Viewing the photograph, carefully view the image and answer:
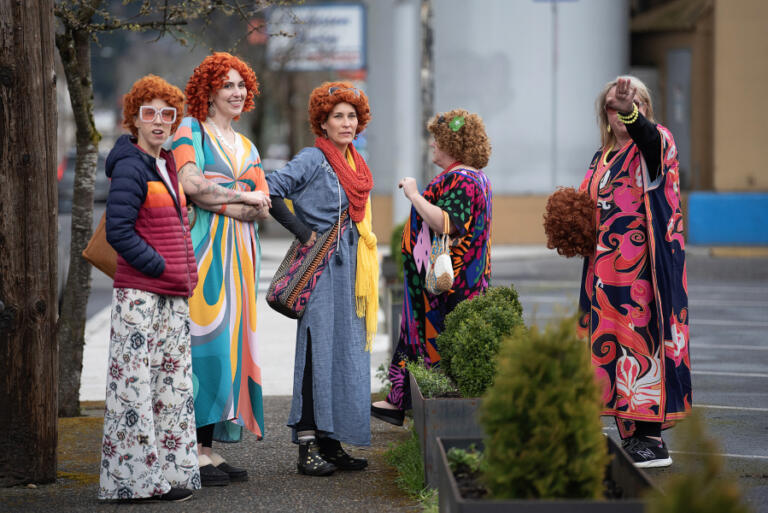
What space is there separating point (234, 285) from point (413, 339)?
4.06ft

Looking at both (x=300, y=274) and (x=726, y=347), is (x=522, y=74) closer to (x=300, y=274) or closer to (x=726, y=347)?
(x=726, y=347)

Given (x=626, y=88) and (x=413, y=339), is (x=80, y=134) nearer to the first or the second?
(x=413, y=339)

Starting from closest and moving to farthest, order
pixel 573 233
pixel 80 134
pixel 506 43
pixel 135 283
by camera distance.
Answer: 1. pixel 135 283
2. pixel 573 233
3. pixel 80 134
4. pixel 506 43

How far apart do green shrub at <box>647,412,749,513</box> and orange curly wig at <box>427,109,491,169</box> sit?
3.64 m

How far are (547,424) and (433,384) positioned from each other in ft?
6.69

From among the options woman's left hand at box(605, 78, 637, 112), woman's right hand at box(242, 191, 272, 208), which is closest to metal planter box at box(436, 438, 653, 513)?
woman's right hand at box(242, 191, 272, 208)

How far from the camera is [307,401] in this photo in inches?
231

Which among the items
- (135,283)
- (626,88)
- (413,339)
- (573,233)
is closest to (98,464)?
(135,283)

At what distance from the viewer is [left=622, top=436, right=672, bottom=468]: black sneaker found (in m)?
5.81

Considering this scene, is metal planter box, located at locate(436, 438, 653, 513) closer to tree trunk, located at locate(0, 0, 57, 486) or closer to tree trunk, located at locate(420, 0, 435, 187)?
tree trunk, located at locate(0, 0, 57, 486)

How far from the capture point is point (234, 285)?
5.71 m

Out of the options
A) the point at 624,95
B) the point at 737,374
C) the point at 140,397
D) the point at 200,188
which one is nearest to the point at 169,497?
the point at 140,397

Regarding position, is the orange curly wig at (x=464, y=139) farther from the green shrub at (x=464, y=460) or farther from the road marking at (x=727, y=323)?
the road marking at (x=727, y=323)

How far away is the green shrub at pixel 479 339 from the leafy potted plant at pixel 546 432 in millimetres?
1403
